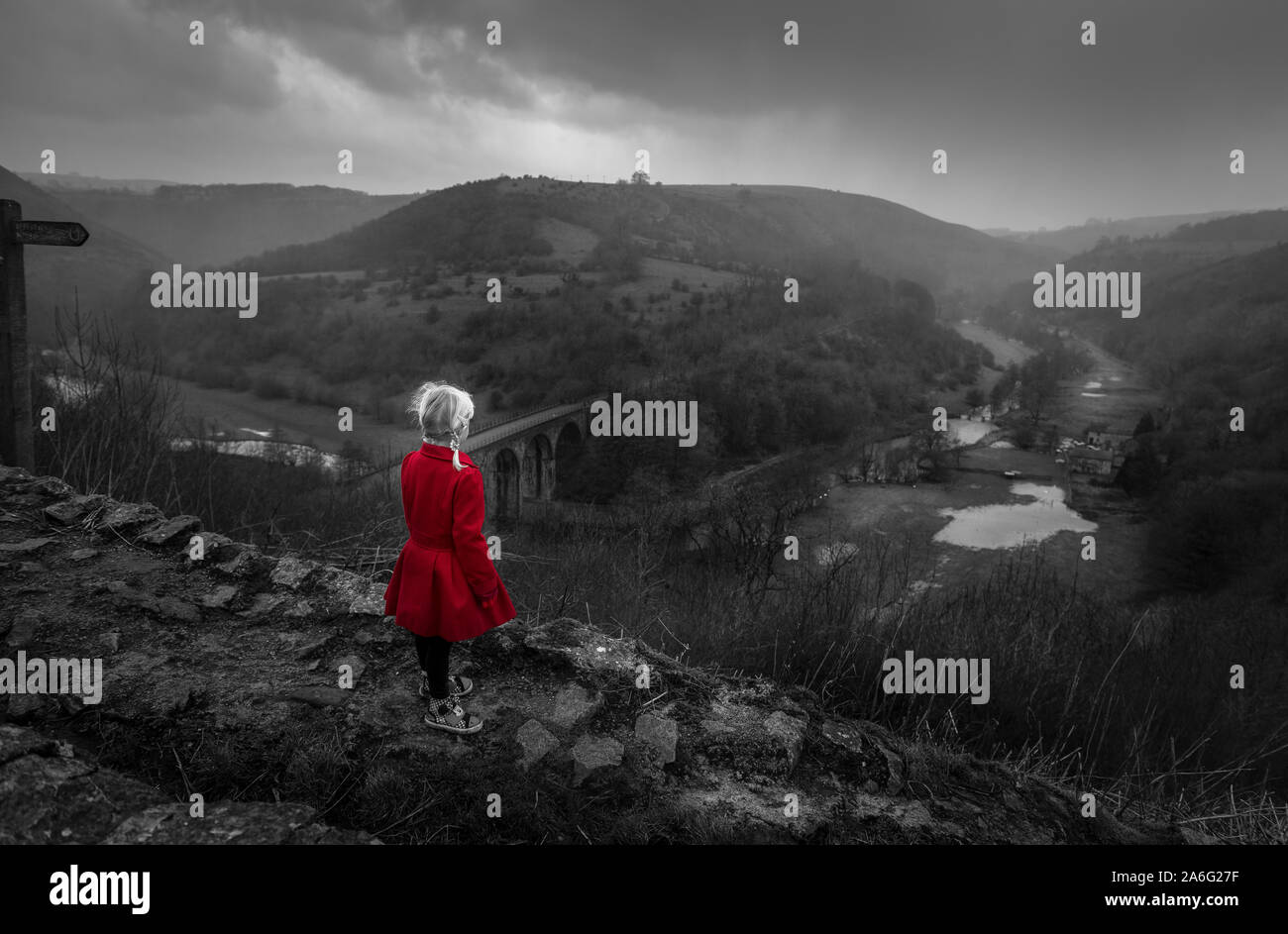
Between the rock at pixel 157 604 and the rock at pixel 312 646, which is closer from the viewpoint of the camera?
the rock at pixel 312 646

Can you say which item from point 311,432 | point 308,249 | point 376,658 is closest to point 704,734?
point 376,658

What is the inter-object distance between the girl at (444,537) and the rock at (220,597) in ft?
6.11

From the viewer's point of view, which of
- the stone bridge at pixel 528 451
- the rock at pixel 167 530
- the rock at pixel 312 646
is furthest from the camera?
the stone bridge at pixel 528 451

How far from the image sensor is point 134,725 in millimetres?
3160

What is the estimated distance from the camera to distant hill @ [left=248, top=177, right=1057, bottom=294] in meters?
81.9

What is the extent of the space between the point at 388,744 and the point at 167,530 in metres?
3.10

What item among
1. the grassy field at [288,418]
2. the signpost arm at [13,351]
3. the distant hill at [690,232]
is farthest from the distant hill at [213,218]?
the signpost arm at [13,351]

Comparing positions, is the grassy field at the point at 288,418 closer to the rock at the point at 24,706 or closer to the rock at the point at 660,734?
the rock at the point at 24,706

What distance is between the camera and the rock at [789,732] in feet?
11.1

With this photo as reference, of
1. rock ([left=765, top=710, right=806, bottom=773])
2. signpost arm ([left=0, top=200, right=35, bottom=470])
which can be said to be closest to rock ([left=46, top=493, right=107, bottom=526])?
signpost arm ([left=0, top=200, right=35, bottom=470])

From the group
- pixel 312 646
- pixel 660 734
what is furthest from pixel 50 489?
pixel 660 734

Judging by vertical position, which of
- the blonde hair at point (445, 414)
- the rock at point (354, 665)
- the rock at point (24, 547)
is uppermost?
the blonde hair at point (445, 414)

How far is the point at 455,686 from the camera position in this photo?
140 inches

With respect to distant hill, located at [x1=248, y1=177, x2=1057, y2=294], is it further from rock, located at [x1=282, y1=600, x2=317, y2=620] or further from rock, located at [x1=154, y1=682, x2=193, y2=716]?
rock, located at [x1=154, y1=682, x2=193, y2=716]
